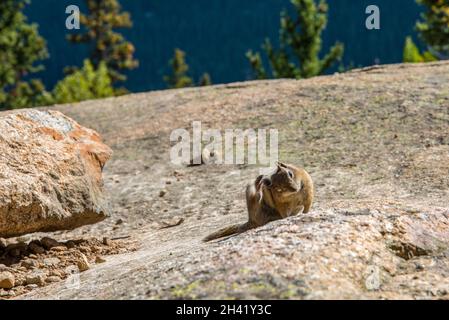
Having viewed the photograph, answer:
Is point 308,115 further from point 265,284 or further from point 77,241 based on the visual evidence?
point 265,284

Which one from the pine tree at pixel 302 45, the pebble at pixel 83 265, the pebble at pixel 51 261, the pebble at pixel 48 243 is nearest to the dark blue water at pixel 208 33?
the pine tree at pixel 302 45

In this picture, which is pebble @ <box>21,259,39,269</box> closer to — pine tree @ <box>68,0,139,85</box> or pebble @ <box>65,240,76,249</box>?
pebble @ <box>65,240,76,249</box>

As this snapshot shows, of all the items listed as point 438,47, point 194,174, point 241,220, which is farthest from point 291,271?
point 438,47

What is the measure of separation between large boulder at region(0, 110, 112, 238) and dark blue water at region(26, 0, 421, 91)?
11651cm

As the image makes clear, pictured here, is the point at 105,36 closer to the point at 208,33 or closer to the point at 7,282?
the point at 7,282

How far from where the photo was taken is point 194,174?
14289 mm

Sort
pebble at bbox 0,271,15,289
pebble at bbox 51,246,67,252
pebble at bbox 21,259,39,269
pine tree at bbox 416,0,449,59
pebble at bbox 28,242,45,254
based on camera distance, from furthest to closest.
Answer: pine tree at bbox 416,0,449,59
pebble at bbox 51,246,67,252
pebble at bbox 28,242,45,254
pebble at bbox 21,259,39,269
pebble at bbox 0,271,15,289

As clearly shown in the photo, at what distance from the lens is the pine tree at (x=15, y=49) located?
4566 centimetres

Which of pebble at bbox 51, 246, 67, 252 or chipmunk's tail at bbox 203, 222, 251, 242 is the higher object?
chipmunk's tail at bbox 203, 222, 251, 242

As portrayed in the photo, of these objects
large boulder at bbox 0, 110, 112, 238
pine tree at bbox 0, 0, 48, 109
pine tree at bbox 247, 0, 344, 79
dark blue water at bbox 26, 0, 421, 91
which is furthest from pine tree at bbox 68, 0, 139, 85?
dark blue water at bbox 26, 0, 421, 91

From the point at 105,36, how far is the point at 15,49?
30.1ft

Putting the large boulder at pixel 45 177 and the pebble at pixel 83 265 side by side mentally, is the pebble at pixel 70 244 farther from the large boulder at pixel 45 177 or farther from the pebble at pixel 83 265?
the pebble at pixel 83 265

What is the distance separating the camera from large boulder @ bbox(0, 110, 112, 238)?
944cm
